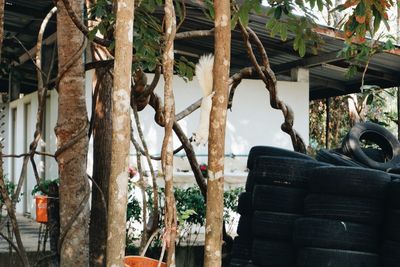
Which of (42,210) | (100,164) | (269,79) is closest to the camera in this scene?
(42,210)

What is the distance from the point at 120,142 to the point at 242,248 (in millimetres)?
3922

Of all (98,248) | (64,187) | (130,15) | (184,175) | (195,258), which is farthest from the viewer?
(184,175)

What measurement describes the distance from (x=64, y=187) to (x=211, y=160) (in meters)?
2.28

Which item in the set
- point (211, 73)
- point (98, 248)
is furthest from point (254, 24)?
point (211, 73)

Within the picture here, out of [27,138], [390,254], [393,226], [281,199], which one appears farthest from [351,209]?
[27,138]

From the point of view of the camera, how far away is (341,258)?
5.62 m

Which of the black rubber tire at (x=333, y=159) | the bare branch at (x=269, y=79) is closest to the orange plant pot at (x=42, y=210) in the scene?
the bare branch at (x=269, y=79)

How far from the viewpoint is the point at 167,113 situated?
3430 mm

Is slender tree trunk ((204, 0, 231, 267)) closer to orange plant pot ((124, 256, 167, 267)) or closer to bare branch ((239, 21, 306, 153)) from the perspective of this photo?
orange plant pot ((124, 256, 167, 267))

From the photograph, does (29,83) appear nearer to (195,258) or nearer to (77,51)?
(195,258)

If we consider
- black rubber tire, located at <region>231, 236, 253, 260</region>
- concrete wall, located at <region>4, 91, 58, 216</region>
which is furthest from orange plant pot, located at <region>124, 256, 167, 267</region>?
concrete wall, located at <region>4, 91, 58, 216</region>

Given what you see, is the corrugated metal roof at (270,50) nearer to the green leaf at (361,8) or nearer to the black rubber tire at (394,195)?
the black rubber tire at (394,195)

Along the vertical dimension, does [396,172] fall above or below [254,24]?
below

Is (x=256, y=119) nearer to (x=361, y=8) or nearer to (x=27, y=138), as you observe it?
(x=27, y=138)
